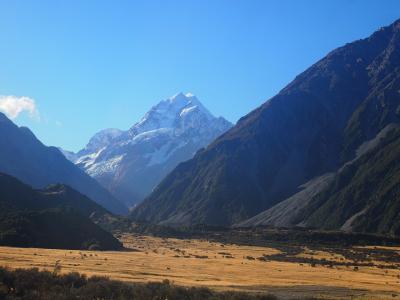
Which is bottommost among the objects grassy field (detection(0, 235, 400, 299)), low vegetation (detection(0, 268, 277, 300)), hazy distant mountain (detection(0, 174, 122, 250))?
grassy field (detection(0, 235, 400, 299))

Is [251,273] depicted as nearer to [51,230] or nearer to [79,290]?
[79,290]

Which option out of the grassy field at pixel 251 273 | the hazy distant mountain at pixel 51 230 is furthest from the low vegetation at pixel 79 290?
the hazy distant mountain at pixel 51 230

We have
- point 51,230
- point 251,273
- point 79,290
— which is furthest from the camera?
point 51,230

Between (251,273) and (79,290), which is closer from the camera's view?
(79,290)

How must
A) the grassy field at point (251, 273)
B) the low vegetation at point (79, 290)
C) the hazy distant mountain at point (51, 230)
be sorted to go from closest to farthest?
the low vegetation at point (79, 290) → the grassy field at point (251, 273) → the hazy distant mountain at point (51, 230)

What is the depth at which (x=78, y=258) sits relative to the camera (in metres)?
71.1

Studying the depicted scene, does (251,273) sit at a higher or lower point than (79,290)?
lower

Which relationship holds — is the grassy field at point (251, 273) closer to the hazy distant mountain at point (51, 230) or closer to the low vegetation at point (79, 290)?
the low vegetation at point (79, 290)

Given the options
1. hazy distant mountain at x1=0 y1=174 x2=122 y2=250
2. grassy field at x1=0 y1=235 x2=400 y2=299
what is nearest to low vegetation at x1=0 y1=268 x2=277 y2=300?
grassy field at x1=0 y1=235 x2=400 y2=299

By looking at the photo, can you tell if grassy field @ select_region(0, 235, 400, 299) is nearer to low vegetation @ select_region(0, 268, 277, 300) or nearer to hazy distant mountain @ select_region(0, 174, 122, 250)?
low vegetation @ select_region(0, 268, 277, 300)

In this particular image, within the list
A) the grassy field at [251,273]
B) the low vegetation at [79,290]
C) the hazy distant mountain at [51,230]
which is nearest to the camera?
the low vegetation at [79,290]

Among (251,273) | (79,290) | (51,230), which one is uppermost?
(51,230)

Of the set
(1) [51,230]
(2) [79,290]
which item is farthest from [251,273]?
(1) [51,230]

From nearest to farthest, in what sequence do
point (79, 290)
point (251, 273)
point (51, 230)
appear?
point (79, 290)
point (251, 273)
point (51, 230)
